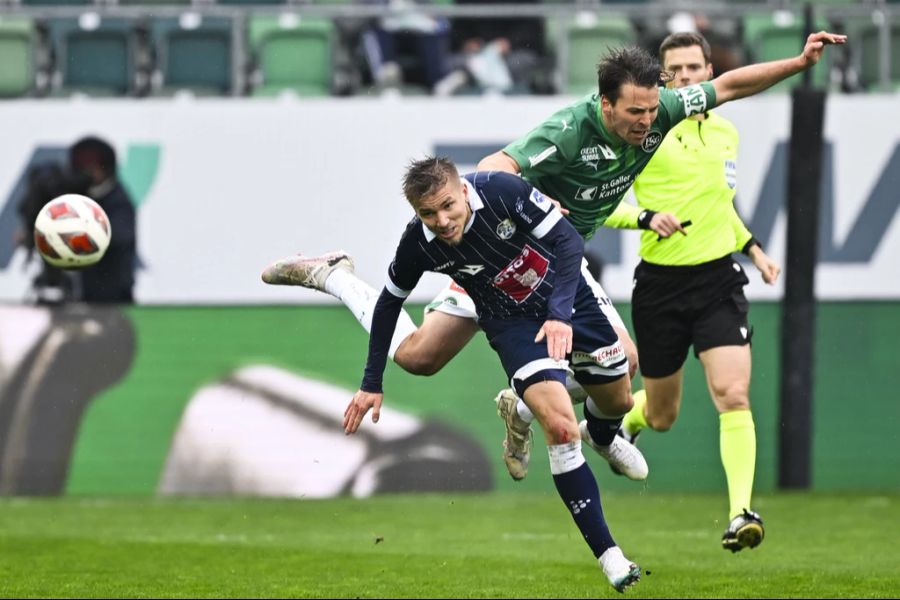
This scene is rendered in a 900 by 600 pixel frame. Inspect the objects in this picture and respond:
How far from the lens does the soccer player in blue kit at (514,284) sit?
7.31 metres

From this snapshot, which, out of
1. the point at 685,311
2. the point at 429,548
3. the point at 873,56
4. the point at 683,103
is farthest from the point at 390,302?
the point at 873,56

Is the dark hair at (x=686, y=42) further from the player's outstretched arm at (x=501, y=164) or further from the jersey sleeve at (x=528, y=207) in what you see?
the jersey sleeve at (x=528, y=207)

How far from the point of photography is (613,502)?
1341cm

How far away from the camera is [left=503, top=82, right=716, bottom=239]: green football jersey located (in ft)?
26.6

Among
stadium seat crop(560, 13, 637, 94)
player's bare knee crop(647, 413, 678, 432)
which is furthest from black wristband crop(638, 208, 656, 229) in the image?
stadium seat crop(560, 13, 637, 94)

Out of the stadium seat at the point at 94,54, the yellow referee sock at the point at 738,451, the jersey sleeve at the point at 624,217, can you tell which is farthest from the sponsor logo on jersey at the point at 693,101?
the stadium seat at the point at 94,54

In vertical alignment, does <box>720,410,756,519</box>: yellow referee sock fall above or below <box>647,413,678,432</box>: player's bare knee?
above

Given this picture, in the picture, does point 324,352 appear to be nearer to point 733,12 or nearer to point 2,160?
point 2,160

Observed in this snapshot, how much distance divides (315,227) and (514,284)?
6.61 meters

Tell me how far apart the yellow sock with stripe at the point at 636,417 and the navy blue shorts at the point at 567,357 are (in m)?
1.19

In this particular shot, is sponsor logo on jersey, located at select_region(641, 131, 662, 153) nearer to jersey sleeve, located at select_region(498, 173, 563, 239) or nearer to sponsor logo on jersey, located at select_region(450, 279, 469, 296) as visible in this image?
jersey sleeve, located at select_region(498, 173, 563, 239)

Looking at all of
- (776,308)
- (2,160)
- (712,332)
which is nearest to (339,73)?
(2,160)

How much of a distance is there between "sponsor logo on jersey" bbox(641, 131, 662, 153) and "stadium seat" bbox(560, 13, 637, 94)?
6259mm

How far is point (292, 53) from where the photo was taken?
14.6 m
